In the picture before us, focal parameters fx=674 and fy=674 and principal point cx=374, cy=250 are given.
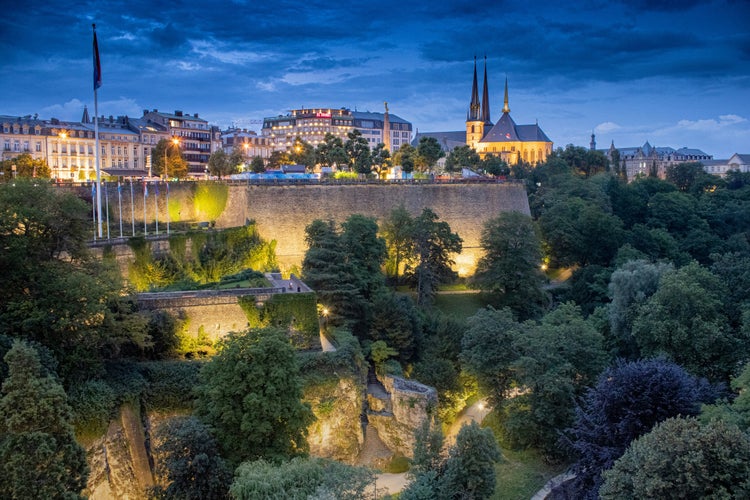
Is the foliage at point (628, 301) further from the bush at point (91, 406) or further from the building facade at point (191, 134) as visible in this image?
the building facade at point (191, 134)

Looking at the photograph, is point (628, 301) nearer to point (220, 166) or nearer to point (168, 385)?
point (168, 385)

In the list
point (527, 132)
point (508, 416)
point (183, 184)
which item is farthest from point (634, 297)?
point (527, 132)

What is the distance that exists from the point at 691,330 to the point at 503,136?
73.9m

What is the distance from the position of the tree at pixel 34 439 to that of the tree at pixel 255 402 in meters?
4.24

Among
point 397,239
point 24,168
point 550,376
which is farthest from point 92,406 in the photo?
point 24,168

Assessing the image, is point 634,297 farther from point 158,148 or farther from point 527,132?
point 527,132

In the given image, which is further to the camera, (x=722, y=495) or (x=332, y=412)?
(x=332, y=412)

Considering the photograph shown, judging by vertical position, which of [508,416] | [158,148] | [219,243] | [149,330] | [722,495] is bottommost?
[508,416]

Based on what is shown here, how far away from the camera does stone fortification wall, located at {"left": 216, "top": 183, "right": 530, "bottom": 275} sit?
4356 centimetres

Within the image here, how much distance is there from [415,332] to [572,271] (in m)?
18.5

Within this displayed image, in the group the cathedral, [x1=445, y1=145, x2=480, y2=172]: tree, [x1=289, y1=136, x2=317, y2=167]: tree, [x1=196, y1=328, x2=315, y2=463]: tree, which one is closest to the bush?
[x1=196, y1=328, x2=315, y2=463]: tree

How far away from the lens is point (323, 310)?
33.1 m

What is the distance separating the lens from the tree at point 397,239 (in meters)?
41.9

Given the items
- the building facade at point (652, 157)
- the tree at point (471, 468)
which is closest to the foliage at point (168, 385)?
the tree at point (471, 468)
